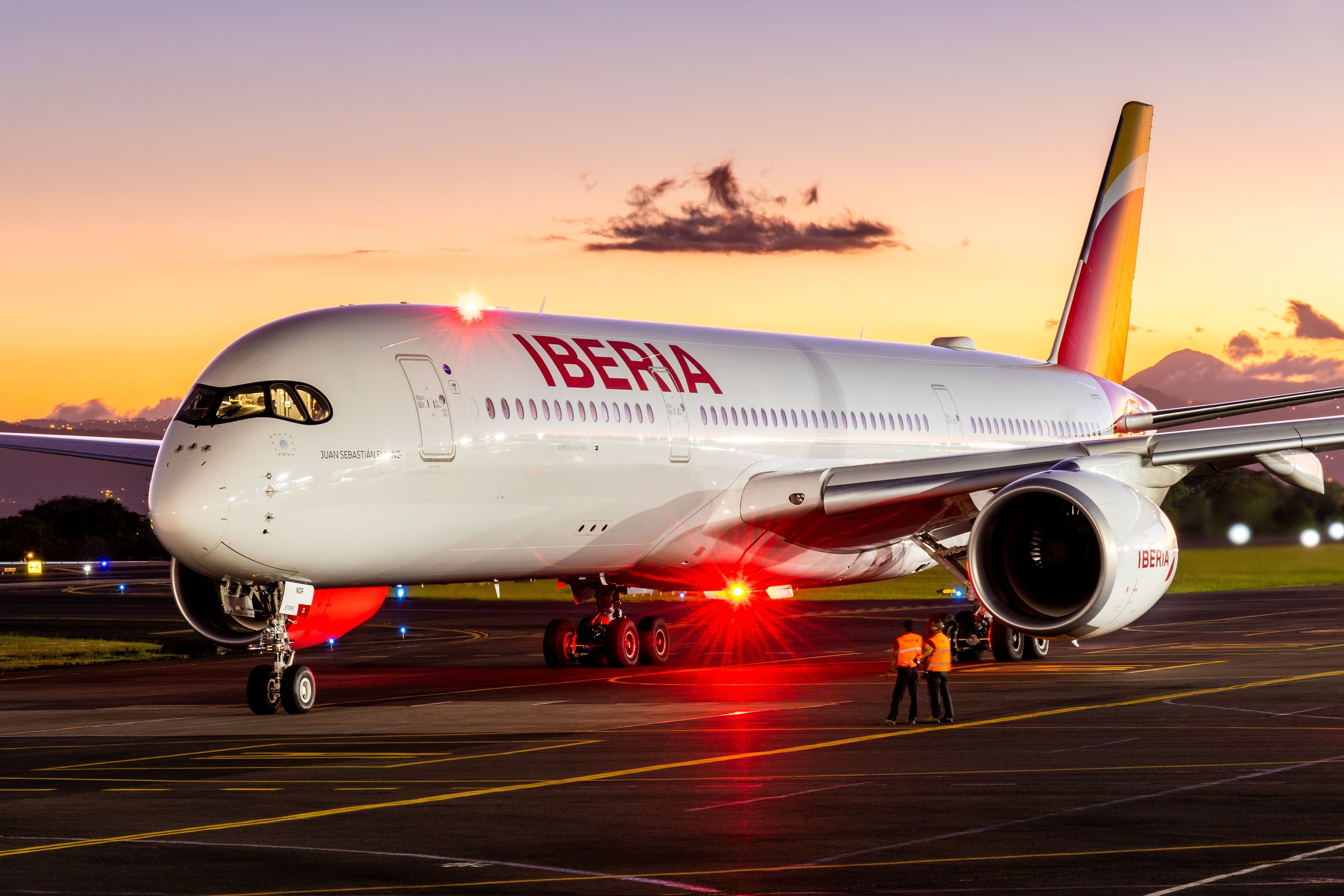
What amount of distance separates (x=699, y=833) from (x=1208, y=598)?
131 ft

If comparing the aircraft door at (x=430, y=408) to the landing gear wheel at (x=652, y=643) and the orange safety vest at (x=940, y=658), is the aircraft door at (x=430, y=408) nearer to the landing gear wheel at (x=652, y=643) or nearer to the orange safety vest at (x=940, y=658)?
the orange safety vest at (x=940, y=658)

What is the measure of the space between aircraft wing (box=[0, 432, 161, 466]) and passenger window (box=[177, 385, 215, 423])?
6.83 m

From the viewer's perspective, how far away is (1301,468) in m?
26.8

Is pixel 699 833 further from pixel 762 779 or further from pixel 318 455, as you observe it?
pixel 318 455

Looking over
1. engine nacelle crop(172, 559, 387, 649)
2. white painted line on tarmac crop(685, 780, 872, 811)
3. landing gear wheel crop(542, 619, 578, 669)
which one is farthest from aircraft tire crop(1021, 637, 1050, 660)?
white painted line on tarmac crop(685, 780, 872, 811)

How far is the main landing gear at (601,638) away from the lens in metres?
25.7

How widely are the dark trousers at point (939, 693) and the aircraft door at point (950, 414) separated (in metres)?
11.8

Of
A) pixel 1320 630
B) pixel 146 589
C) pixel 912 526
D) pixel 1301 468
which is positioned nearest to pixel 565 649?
pixel 912 526

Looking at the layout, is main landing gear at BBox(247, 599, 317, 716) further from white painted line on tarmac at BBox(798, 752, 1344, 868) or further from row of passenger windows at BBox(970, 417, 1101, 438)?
row of passenger windows at BBox(970, 417, 1101, 438)

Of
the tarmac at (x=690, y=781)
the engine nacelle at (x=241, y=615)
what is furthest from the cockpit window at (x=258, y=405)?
the tarmac at (x=690, y=781)

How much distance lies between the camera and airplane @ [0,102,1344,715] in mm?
18734

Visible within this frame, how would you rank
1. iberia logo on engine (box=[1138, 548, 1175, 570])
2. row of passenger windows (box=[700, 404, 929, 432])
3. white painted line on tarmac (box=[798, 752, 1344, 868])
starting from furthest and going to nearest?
row of passenger windows (box=[700, 404, 929, 432]), iberia logo on engine (box=[1138, 548, 1175, 570]), white painted line on tarmac (box=[798, 752, 1344, 868])

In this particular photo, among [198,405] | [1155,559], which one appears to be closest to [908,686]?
[1155,559]

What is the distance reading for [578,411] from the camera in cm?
2186
